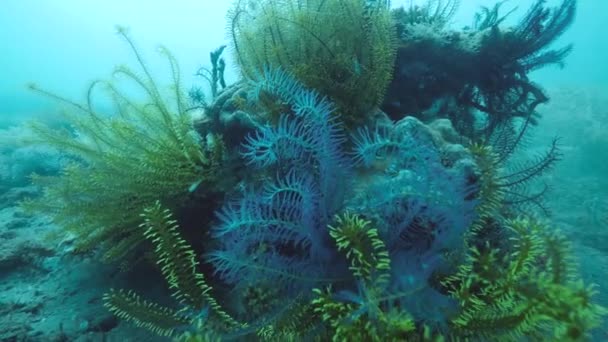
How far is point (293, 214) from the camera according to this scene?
2.46 m

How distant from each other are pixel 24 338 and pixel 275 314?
6.80ft

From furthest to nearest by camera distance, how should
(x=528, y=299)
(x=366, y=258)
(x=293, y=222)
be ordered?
(x=293, y=222) < (x=366, y=258) < (x=528, y=299)

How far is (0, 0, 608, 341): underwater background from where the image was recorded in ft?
6.61

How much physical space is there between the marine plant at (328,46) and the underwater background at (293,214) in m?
0.02

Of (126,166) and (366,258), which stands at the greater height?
(126,166)

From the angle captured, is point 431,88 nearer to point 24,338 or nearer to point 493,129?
point 493,129

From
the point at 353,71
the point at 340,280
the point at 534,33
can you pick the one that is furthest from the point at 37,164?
the point at 534,33

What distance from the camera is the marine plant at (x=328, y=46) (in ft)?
11.1

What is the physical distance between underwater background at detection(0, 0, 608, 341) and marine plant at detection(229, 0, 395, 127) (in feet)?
0.07

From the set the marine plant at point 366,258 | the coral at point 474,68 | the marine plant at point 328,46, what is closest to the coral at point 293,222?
the marine plant at point 366,258

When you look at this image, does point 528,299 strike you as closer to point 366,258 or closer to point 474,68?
point 366,258

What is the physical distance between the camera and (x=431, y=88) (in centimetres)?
466

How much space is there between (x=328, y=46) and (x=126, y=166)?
2.21 meters

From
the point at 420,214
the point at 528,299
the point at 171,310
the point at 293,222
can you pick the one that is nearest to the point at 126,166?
the point at 171,310
